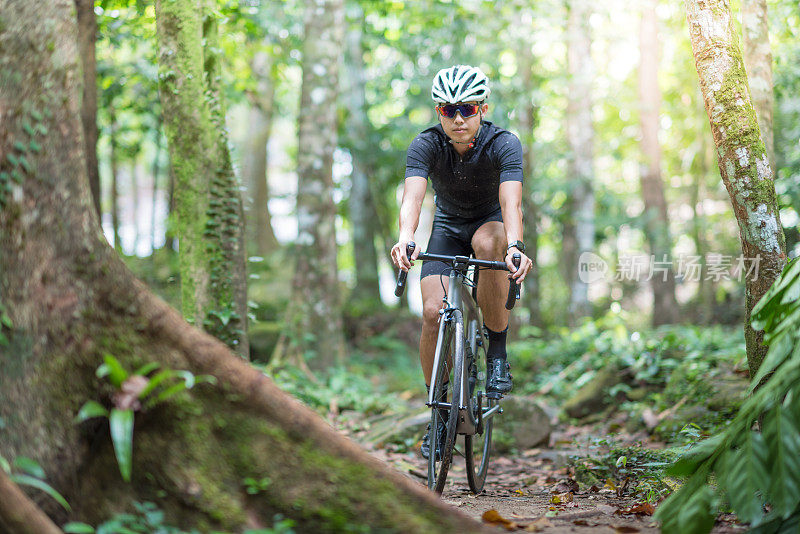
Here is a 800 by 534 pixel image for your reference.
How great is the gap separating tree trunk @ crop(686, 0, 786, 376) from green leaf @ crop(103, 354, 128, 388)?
11.2 ft

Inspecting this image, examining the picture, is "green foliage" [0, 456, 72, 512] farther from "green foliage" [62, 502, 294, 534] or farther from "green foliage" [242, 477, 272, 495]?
"green foliage" [242, 477, 272, 495]

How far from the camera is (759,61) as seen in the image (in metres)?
6.03

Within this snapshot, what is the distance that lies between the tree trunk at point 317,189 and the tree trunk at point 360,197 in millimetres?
5532

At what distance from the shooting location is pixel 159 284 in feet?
39.5

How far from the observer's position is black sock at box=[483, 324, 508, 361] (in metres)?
4.90

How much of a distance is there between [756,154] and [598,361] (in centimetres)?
638

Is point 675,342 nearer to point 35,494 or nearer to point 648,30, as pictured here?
point 35,494

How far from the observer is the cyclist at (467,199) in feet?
13.9

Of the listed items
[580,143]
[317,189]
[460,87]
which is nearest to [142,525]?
[460,87]

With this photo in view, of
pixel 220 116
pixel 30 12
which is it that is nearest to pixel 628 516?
pixel 30 12

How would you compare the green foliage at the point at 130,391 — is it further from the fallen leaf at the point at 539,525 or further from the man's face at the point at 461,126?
the man's face at the point at 461,126

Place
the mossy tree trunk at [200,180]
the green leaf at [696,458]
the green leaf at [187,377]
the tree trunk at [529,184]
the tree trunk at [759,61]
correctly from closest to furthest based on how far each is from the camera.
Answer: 1. the green leaf at [187,377]
2. the green leaf at [696,458]
3. the mossy tree trunk at [200,180]
4. the tree trunk at [759,61]
5. the tree trunk at [529,184]

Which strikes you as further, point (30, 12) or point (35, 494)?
point (30, 12)

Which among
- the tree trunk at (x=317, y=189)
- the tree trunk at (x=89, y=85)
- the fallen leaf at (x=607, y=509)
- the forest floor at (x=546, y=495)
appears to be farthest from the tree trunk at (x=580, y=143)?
the fallen leaf at (x=607, y=509)
